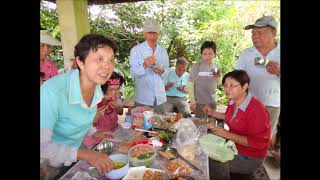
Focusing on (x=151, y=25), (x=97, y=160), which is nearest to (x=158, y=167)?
(x=97, y=160)

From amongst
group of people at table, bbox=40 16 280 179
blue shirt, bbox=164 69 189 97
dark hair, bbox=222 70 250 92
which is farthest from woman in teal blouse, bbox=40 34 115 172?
blue shirt, bbox=164 69 189 97

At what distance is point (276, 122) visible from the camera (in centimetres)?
168

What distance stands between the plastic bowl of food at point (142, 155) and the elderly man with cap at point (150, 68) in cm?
67

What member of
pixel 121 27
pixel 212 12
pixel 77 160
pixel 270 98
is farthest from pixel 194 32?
pixel 77 160

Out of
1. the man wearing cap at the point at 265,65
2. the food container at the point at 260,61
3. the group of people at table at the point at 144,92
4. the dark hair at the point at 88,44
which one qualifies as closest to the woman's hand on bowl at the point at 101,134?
the group of people at table at the point at 144,92

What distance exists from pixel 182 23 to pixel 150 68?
45 centimetres

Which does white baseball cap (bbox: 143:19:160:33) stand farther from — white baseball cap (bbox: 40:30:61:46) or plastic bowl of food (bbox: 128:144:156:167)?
plastic bowl of food (bbox: 128:144:156:167)

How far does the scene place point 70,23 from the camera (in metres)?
1.59

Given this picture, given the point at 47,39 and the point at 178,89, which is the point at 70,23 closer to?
the point at 47,39

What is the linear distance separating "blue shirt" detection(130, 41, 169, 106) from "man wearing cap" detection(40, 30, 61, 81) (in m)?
0.59
